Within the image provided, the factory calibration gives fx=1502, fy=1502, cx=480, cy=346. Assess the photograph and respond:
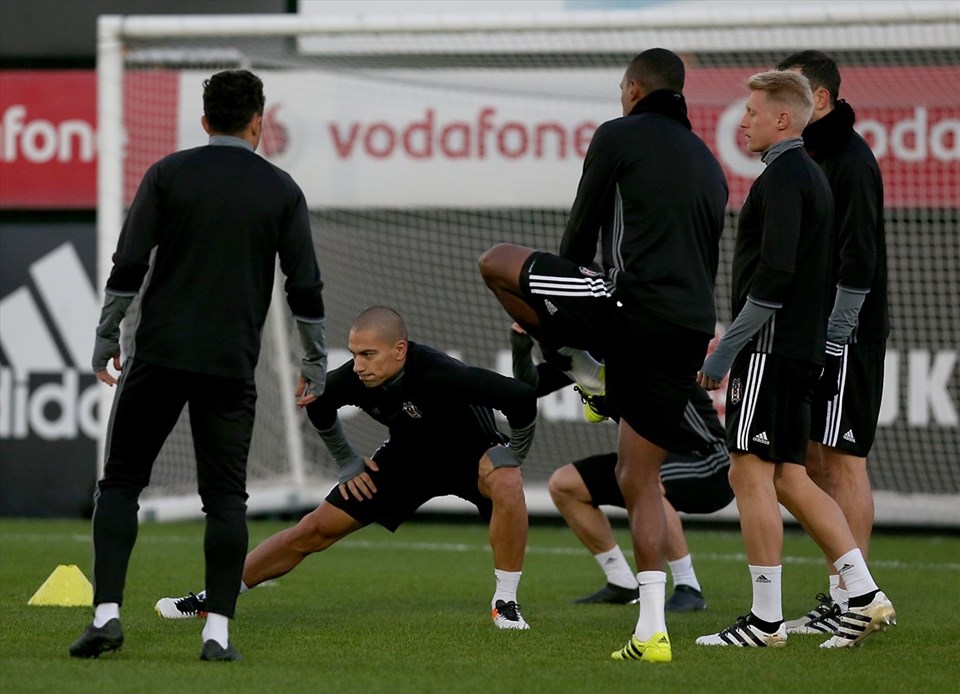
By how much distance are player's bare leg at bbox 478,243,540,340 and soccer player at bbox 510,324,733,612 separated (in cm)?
150

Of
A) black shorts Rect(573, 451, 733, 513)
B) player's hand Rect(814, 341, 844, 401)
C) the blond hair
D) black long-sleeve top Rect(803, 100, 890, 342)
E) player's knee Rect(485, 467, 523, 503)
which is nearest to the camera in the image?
the blond hair

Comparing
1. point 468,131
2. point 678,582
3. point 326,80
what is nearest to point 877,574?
point 678,582

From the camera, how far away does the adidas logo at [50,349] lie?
11.6m

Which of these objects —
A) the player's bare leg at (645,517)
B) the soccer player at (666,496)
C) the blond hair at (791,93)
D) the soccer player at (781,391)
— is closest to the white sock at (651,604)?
the player's bare leg at (645,517)

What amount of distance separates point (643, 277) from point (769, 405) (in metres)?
0.84

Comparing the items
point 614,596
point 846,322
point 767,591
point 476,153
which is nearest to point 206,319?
point 767,591

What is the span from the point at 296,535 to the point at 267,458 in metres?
5.74

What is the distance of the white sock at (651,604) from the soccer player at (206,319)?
134 centimetres

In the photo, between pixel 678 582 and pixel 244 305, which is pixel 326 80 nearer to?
pixel 678 582

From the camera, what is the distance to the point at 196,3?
11750 mm

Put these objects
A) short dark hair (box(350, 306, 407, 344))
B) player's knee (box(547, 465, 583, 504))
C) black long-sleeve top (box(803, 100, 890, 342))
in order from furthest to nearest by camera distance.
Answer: player's knee (box(547, 465, 583, 504)) → short dark hair (box(350, 306, 407, 344)) → black long-sleeve top (box(803, 100, 890, 342))

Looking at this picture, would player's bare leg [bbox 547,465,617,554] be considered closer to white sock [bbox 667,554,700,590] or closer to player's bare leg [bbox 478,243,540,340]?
white sock [bbox 667,554,700,590]

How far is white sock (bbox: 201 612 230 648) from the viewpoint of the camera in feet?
15.9

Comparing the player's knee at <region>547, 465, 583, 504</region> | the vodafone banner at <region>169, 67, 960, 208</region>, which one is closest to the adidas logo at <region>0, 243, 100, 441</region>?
the vodafone banner at <region>169, 67, 960, 208</region>
